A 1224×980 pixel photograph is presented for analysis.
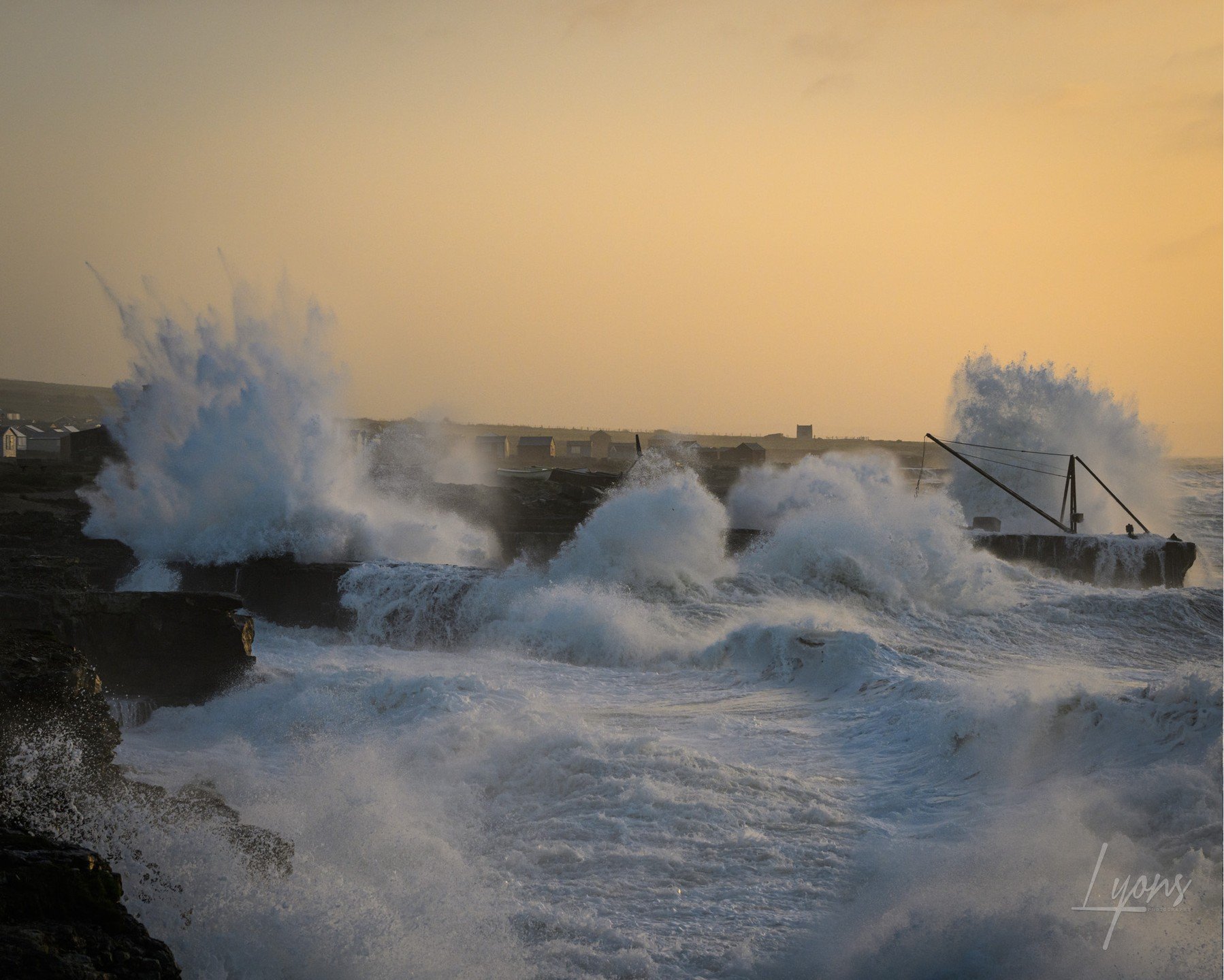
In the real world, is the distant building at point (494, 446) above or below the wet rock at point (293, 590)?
above

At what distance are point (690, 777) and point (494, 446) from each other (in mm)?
51306

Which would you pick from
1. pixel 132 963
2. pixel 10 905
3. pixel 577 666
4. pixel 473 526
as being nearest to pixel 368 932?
pixel 132 963

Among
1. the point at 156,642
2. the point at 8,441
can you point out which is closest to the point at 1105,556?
the point at 156,642

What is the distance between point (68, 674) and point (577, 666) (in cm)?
676

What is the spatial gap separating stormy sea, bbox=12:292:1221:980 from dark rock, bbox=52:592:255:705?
31cm

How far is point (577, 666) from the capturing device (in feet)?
38.3

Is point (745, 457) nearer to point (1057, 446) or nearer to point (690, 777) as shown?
point (1057, 446)

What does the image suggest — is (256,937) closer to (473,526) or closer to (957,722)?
(957,722)

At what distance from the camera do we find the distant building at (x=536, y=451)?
5628 centimetres

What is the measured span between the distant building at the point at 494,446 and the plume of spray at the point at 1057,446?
30.5 metres

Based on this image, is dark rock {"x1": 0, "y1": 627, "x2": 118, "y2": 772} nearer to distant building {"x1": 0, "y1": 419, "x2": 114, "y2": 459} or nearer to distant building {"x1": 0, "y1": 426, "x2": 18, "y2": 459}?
distant building {"x1": 0, "y1": 419, "x2": 114, "y2": 459}

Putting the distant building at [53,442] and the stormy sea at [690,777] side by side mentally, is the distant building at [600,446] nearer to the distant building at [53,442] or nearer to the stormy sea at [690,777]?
the distant building at [53,442]

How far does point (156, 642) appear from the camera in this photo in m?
8.77
